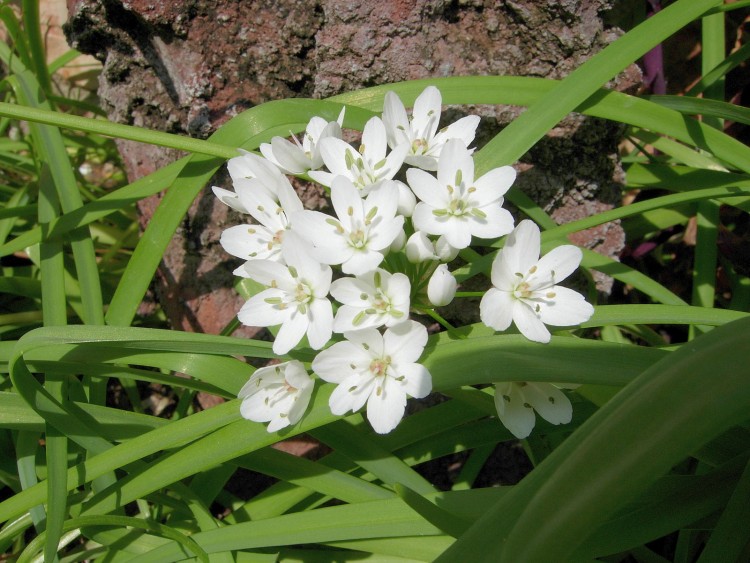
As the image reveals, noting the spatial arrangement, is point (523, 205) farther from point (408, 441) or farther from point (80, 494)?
point (80, 494)

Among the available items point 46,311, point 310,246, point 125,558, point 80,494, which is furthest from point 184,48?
point 125,558

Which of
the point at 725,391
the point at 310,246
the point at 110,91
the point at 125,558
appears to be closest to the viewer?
the point at 725,391

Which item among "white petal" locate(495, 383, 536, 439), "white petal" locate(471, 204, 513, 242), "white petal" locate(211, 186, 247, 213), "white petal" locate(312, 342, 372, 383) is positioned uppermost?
"white petal" locate(211, 186, 247, 213)

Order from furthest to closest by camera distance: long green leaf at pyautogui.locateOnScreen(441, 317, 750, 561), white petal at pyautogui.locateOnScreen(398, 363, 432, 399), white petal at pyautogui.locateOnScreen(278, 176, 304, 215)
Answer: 1. white petal at pyautogui.locateOnScreen(278, 176, 304, 215)
2. white petal at pyautogui.locateOnScreen(398, 363, 432, 399)
3. long green leaf at pyautogui.locateOnScreen(441, 317, 750, 561)

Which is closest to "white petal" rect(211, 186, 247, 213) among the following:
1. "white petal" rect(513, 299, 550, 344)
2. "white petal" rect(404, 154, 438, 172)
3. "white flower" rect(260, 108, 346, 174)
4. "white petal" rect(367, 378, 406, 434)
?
"white flower" rect(260, 108, 346, 174)

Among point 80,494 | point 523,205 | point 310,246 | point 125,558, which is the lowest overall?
point 125,558

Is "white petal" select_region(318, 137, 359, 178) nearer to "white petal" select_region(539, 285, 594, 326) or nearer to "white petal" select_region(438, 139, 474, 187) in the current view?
"white petal" select_region(438, 139, 474, 187)

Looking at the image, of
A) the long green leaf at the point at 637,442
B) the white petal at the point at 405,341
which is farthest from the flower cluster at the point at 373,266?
the long green leaf at the point at 637,442
